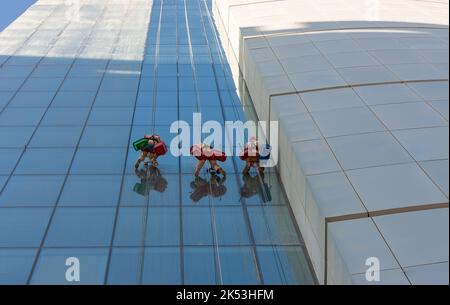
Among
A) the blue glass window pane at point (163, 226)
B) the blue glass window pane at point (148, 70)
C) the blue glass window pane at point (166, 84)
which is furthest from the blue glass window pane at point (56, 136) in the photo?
the blue glass window pane at point (148, 70)

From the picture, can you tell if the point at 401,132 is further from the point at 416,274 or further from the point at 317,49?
the point at 317,49

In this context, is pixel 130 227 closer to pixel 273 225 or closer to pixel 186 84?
pixel 273 225

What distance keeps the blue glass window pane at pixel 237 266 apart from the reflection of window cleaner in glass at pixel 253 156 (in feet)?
7.97

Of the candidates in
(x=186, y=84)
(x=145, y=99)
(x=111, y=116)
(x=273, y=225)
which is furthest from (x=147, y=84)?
(x=273, y=225)

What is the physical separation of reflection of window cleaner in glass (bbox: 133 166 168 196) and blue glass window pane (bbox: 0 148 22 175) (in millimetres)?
2531

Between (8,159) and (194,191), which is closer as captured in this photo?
(194,191)

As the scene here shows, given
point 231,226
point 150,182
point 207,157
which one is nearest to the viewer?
point 231,226

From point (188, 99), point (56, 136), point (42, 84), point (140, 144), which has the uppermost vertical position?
point (140, 144)

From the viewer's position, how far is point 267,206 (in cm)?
1194

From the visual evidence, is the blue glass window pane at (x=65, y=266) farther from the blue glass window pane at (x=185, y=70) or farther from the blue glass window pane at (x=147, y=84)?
the blue glass window pane at (x=185, y=70)

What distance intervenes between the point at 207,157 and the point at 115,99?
4.79 meters

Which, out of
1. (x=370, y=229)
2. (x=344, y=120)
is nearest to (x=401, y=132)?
(x=344, y=120)

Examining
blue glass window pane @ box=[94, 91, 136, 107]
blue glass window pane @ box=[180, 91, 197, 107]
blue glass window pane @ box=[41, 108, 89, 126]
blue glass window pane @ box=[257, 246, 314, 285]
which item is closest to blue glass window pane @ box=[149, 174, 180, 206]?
blue glass window pane @ box=[257, 246, 314, 285]

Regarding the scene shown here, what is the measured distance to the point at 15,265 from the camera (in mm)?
10148
